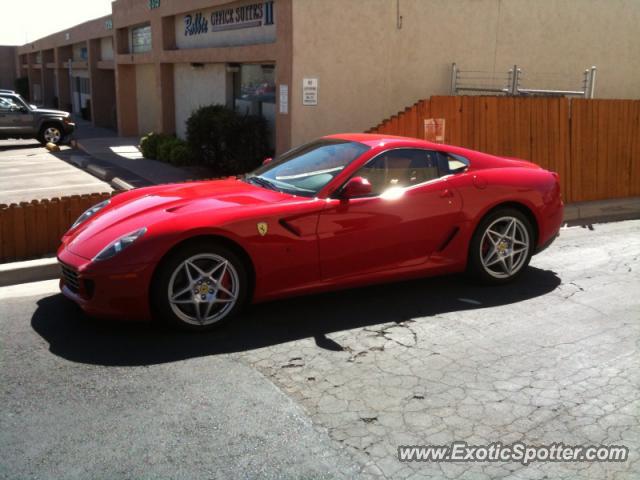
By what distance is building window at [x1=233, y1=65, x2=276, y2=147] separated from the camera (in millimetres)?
14508

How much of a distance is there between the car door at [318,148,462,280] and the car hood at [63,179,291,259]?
0.55 metres

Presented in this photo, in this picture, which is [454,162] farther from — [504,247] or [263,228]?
[263,228]

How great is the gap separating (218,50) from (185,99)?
3.97 m

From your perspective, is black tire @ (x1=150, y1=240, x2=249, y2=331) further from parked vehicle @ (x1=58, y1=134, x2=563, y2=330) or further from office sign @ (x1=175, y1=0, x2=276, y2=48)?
office sign @ (x1=175, y1=0, x2=276, y2=48)

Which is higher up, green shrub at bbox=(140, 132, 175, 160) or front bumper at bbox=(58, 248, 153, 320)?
green shrub at bbox=(140, 132, 175, 160)

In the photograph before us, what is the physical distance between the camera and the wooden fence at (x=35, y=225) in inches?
287

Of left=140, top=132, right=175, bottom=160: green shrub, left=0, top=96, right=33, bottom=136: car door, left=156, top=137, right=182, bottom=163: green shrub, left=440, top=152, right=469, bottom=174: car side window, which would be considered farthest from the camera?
left=0, top=96, right=33, bottom=136: car door

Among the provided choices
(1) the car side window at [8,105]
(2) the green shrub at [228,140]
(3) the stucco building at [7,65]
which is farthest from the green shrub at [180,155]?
(3) the stucco building at [7,65]

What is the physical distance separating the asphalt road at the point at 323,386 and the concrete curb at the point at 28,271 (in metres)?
0.30

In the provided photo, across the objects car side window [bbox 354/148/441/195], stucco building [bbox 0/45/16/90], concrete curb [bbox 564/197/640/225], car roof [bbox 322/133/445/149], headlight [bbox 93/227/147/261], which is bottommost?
concrete curb [bbox 564/197/640/225]

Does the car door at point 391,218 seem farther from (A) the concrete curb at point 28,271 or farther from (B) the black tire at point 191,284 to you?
(A) the concrete curb at point 28,271

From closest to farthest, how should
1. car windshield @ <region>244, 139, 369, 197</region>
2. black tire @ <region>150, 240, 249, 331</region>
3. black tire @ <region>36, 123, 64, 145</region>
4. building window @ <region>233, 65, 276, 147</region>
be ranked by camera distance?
black tire @ <region>150, 240, 249, 331</region>, car windshield @ <region>244, 139, 369, 197</region>, building window @ <region>233, 65, 276, 147</region>, black tire @ <region>36, 123, 64, 145</region>

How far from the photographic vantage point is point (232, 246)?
17.2 feet

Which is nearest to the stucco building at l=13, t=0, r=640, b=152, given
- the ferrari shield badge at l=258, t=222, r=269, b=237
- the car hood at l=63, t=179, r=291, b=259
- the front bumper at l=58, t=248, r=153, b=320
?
the car hood at l=63, t=179, r=291, b=259
